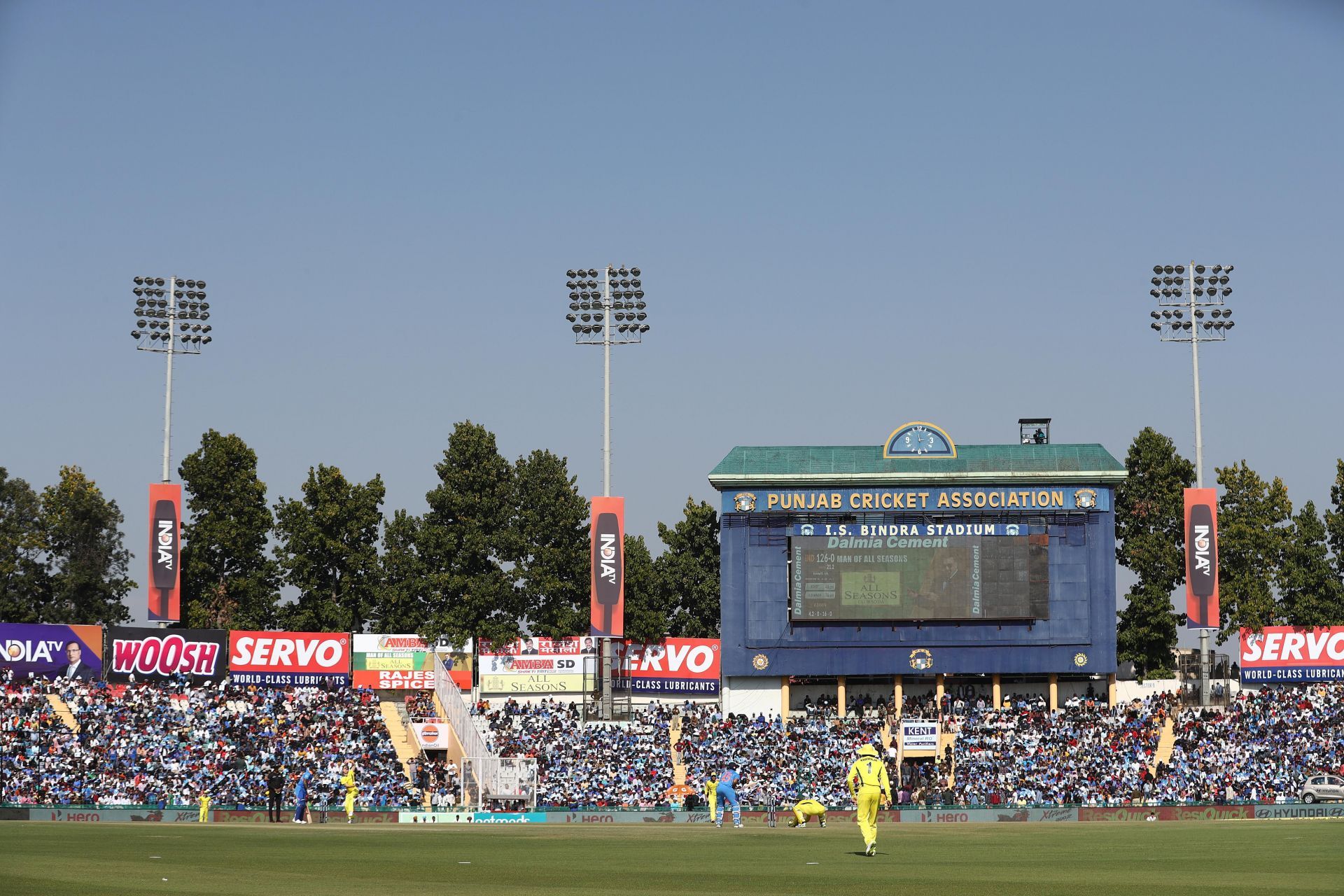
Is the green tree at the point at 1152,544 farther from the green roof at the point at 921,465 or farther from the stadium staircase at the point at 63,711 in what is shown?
the stadium staircase at the point at 63,711

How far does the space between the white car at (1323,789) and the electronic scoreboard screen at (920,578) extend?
12642 mm

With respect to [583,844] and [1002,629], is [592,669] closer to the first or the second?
[1002,629]

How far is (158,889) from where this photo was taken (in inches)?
827

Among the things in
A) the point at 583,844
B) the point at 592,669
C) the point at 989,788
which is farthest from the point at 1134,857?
the point at 592,669

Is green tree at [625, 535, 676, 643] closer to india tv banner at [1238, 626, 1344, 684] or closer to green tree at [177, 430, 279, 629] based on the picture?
green tree at [177, 430, 279, 629]

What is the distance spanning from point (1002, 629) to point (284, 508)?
3246 cm

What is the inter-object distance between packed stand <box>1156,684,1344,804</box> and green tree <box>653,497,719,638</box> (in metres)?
22.1

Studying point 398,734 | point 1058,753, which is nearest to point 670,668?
point 398,734

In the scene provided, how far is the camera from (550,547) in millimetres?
74625

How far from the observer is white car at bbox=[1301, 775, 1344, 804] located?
2266 inches

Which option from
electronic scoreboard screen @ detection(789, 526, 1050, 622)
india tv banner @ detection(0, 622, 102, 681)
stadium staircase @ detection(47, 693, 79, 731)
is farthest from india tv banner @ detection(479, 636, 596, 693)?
stadium staircase @ detection(47, 693, 79, 731)

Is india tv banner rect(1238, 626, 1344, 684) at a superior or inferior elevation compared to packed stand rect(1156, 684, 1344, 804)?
superior

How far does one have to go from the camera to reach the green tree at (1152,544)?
74.2m

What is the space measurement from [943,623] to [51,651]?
36.0 metres
